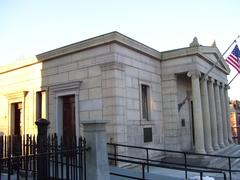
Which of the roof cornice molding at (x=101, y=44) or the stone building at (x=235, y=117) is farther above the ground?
the roof cornice molding at (x=101, y=44)

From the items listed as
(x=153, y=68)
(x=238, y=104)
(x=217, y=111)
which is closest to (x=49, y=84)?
(x=153, y=68)

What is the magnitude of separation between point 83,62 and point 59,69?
142cm

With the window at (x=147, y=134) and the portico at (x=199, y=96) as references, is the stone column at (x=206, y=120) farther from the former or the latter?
the window at (x=147, y=134)

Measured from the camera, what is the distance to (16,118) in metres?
14.4

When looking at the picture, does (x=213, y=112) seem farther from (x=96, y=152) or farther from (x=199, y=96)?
(x=96, y=152)

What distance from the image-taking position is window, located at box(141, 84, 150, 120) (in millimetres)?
12266

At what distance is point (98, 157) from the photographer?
523 cm

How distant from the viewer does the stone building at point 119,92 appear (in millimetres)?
10711

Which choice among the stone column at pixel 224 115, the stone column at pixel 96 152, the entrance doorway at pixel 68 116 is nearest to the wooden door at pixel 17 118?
the entrance doorway at pixel 68 116

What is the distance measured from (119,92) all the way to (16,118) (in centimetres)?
668

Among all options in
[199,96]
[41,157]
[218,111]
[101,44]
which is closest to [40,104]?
[101,44]

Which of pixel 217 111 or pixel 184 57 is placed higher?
pixel 184 57

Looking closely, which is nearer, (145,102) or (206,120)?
(145,102)

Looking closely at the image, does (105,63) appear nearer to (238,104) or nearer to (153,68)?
(153,68)
